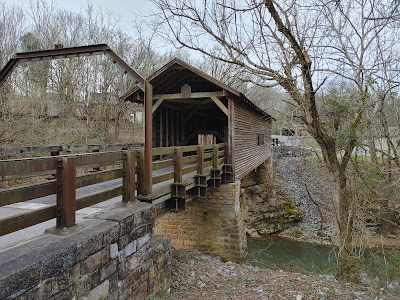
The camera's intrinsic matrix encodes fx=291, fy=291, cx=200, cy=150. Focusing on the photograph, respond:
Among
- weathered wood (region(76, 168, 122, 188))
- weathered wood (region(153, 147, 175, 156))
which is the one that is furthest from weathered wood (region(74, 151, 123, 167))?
weathered wood (region(153, 147, 175, 156))

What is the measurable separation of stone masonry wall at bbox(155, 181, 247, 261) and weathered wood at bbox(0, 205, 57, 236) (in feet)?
21.0

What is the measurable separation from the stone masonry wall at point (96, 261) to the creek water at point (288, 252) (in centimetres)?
803

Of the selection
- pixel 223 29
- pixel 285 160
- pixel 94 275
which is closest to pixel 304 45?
pixel 223 29

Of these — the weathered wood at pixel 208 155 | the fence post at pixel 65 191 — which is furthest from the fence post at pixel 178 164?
the fence post at pixel 65 191

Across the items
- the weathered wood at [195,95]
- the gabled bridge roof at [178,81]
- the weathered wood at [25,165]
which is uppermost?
the gabled bridge roof at [178,81]

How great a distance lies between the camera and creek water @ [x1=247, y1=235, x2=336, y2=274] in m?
11.8

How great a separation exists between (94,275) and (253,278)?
11.6ft

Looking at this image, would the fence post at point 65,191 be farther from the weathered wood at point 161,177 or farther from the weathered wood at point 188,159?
the weathered wood at point 188,159

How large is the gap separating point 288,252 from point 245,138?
6139 mm

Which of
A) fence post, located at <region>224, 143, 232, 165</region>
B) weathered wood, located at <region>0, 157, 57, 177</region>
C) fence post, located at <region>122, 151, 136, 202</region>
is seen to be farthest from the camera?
fence post, located at <region>224, 143, 232, 165</region>

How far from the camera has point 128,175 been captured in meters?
4.03

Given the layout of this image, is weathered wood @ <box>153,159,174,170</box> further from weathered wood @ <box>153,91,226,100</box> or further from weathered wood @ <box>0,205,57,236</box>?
weathered wood @ <box>153,91,226,100</box>

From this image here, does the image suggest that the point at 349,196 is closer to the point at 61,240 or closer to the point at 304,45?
the point at 304,45

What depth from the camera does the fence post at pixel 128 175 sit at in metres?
4.00
